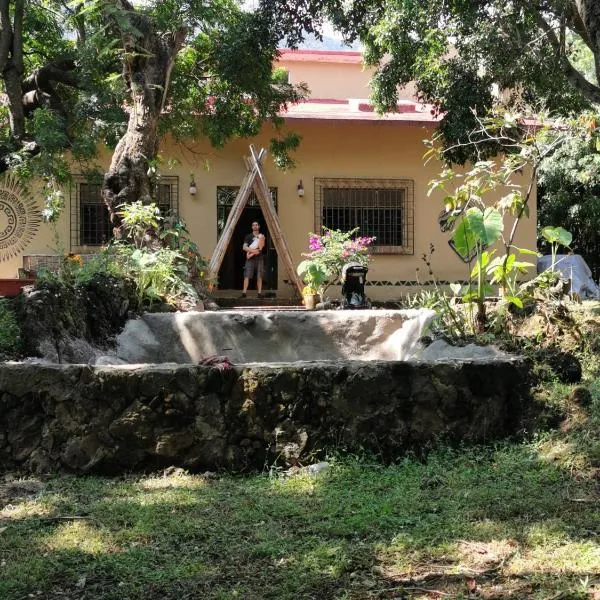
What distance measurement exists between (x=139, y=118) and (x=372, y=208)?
19.5 feet

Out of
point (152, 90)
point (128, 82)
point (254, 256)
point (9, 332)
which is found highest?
point (128, 82)

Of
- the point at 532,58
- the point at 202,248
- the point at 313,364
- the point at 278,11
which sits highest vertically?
the point at 278,11

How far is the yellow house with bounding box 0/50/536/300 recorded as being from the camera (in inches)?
533

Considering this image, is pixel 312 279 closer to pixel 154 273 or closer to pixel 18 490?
pixel 154 273

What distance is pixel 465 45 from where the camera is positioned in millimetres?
9336

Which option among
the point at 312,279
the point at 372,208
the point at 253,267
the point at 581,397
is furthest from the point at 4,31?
the point at 581,397

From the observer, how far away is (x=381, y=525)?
331 centimetres

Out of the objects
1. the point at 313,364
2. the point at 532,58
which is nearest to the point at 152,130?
the point at 532,58

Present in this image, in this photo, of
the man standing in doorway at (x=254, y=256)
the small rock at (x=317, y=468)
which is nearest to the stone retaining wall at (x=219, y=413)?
the small rock at (x=317, y=468)

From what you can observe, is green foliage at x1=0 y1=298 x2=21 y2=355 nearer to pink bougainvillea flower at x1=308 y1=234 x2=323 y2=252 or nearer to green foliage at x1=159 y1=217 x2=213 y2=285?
green foliage at x1=159 y1=217 x2=213 y2=285

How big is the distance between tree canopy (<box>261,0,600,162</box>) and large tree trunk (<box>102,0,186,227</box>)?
1.83 m

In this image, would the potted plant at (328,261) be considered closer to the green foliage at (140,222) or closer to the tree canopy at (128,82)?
the tree canopy at (128,82)

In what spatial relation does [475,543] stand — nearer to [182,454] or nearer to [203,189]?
[182,454]

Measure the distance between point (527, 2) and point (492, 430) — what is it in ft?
20.4
